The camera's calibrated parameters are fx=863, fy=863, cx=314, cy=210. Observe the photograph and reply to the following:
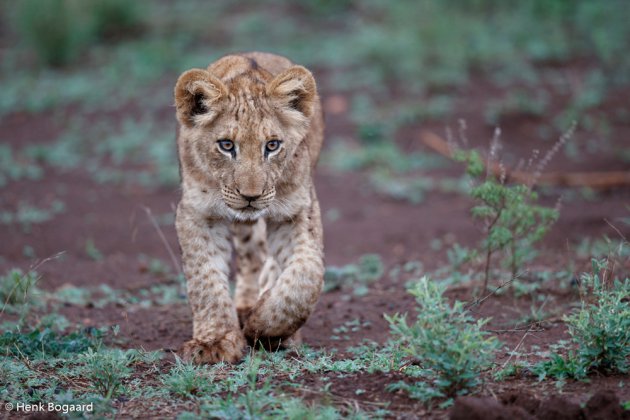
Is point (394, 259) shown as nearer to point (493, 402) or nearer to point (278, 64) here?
point (278, 64)

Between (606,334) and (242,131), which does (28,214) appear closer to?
(242,131)

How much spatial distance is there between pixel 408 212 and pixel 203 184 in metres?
5.06

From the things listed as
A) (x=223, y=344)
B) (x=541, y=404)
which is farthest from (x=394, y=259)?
(x=541, y=404)

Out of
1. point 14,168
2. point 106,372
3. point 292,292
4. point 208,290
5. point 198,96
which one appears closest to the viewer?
point 106,372

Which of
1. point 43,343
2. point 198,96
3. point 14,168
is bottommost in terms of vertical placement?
point 14,168

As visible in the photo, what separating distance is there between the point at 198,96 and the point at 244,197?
769 mm

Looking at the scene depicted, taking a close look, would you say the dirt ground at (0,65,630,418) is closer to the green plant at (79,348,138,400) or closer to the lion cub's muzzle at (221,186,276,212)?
the green plant at (79,348,138,400)

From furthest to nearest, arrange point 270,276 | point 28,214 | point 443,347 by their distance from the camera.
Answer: point 28,214 → point 270,276 → point 443,347

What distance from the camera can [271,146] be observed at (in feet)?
16.6

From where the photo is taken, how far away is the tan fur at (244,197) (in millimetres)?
4965

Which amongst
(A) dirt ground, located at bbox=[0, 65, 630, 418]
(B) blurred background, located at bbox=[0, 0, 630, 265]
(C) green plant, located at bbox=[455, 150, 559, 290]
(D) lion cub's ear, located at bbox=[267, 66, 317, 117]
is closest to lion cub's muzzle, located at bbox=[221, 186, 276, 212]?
(D) lion cub's ear, located at bbox=[267, 66, 317, 117]

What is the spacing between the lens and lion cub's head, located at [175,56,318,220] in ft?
16.3

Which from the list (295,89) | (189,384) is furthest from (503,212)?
(189,384)

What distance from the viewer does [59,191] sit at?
1109cm
